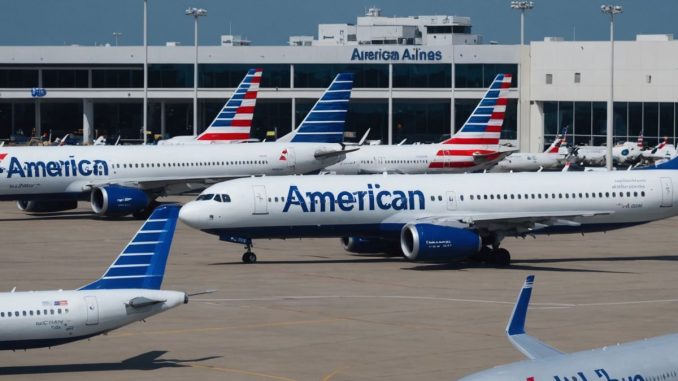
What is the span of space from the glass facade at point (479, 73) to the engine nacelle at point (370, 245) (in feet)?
251

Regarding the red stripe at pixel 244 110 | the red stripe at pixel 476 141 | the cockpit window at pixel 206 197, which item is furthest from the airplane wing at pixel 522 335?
the red stripe at pixel 244 110

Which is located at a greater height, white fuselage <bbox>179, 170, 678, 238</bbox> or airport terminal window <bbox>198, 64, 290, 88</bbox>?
airport terminal window <bbox>198, 64, 290, 88</bbox>

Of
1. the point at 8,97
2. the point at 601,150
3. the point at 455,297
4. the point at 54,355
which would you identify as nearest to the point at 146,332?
Result: the point at 54,355

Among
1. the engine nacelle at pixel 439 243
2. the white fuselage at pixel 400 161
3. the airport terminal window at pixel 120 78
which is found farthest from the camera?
the airport terminal window at pixel 120 78

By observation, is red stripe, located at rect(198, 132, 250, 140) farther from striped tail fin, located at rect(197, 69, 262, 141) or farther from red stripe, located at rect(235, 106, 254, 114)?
red stripe, located at rect(235, 106, 254, 114)

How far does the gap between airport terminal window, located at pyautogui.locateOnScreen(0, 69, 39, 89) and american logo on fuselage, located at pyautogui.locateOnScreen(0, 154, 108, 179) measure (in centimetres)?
6622

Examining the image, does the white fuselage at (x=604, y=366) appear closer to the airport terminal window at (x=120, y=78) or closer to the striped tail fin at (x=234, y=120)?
the striped tail fin at (x=234, y=120)

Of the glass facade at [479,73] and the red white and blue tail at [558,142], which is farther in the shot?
the glass facade at [479,73]

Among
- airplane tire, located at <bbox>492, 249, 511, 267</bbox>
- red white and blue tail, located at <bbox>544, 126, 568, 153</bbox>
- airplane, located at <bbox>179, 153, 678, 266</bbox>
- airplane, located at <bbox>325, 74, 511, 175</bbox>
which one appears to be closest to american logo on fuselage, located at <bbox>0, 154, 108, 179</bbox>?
airplane, located at <bbox>325, 74, 511, 175</bbox>

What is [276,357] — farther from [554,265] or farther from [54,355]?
[554,265]

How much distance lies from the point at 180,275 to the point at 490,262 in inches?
462

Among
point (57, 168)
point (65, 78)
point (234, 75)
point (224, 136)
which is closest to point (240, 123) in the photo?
point (224, 136)

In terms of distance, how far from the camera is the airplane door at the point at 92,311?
1146 inches

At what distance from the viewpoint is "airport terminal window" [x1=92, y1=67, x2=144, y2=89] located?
13288 cm
